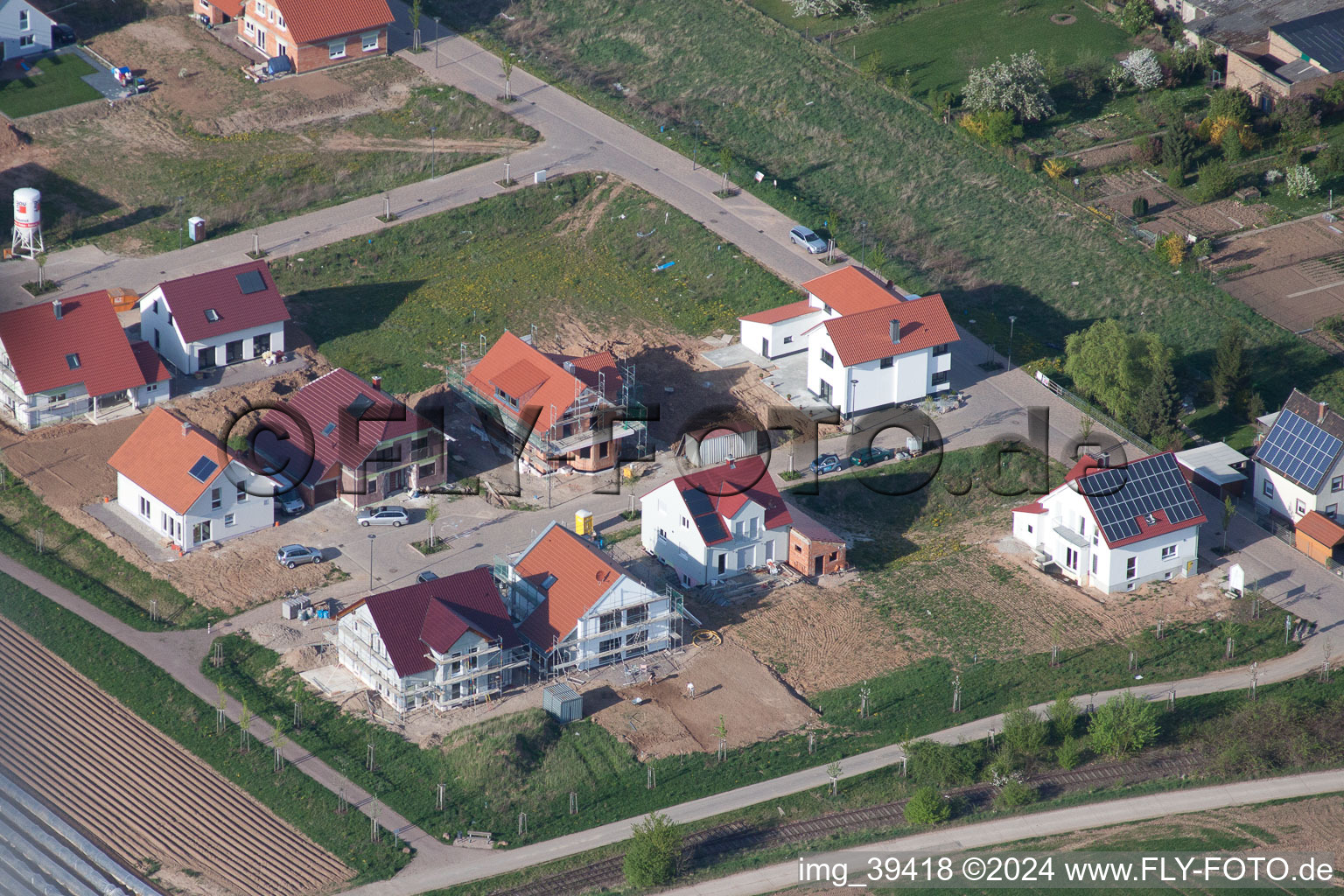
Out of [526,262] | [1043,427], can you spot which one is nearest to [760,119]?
[526,262]

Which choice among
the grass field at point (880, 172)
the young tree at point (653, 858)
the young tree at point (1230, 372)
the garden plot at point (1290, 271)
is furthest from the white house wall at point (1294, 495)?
the young tree at point (653, 858)

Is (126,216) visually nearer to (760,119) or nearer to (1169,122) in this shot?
(760,119)

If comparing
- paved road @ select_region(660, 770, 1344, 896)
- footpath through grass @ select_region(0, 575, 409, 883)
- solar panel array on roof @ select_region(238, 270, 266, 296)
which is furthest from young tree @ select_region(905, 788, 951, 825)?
solar panel array on roof @ select_region(238, 270, 266, 296)

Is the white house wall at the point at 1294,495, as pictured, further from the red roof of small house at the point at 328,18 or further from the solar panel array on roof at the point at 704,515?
the red roof of small house at the point at 328,18

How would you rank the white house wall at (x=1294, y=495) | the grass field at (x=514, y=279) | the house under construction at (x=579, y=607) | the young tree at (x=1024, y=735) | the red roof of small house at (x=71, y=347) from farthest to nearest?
the grass field at (x=514, y=279) → the red roof of small house at (x=71, y=347) → the white house wall at (x=1294, y=495) → the house under construction at (x=579, y=607) → the young tree at (x=1024, y=735)

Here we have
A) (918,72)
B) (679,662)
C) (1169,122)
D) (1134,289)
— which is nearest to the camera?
(679,662)

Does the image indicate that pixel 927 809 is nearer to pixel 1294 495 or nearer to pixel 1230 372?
pixel 1294 495

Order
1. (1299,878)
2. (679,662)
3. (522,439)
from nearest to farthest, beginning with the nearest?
(1299,878) < (679,662) < (522,439)
